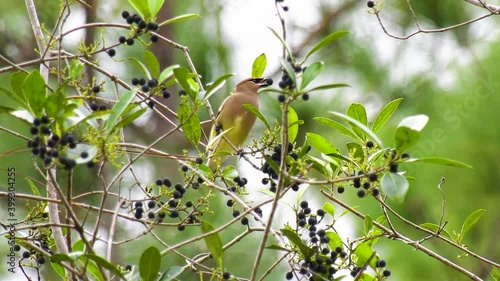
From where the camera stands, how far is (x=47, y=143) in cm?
150

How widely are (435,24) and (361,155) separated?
4.18m

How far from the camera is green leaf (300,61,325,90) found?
1.50 metres

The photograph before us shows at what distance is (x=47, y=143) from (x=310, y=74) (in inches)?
18.8

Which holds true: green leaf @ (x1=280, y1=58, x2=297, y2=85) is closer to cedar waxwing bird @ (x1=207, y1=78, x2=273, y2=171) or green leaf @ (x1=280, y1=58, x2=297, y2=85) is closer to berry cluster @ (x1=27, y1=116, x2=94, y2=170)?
berry cluster @ (x1=27, y1=116, x2=94, y2=170)

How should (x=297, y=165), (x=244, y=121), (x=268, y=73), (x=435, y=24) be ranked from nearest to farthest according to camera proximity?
1. (x=297, y=165)
2. (x=244, y=121)
3. (x=268, y=73)
4. (x=435, y=24)

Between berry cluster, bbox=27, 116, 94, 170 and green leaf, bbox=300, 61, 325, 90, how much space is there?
398 mm

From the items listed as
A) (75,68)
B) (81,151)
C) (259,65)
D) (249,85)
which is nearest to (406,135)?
(81,151)

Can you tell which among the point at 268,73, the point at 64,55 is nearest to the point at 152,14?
the point at 64,55

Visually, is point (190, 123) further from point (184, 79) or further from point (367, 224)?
point (367, 224)

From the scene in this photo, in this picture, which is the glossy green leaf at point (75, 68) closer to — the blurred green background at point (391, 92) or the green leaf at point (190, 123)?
the green leaf at point (190, 123)

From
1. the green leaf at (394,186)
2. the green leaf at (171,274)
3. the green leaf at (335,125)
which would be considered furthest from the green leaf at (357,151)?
the green leaf at (171,274)

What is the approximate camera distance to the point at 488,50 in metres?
5.22

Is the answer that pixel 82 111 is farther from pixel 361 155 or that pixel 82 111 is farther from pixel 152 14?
pixel 361 155

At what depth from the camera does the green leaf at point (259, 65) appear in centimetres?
222
